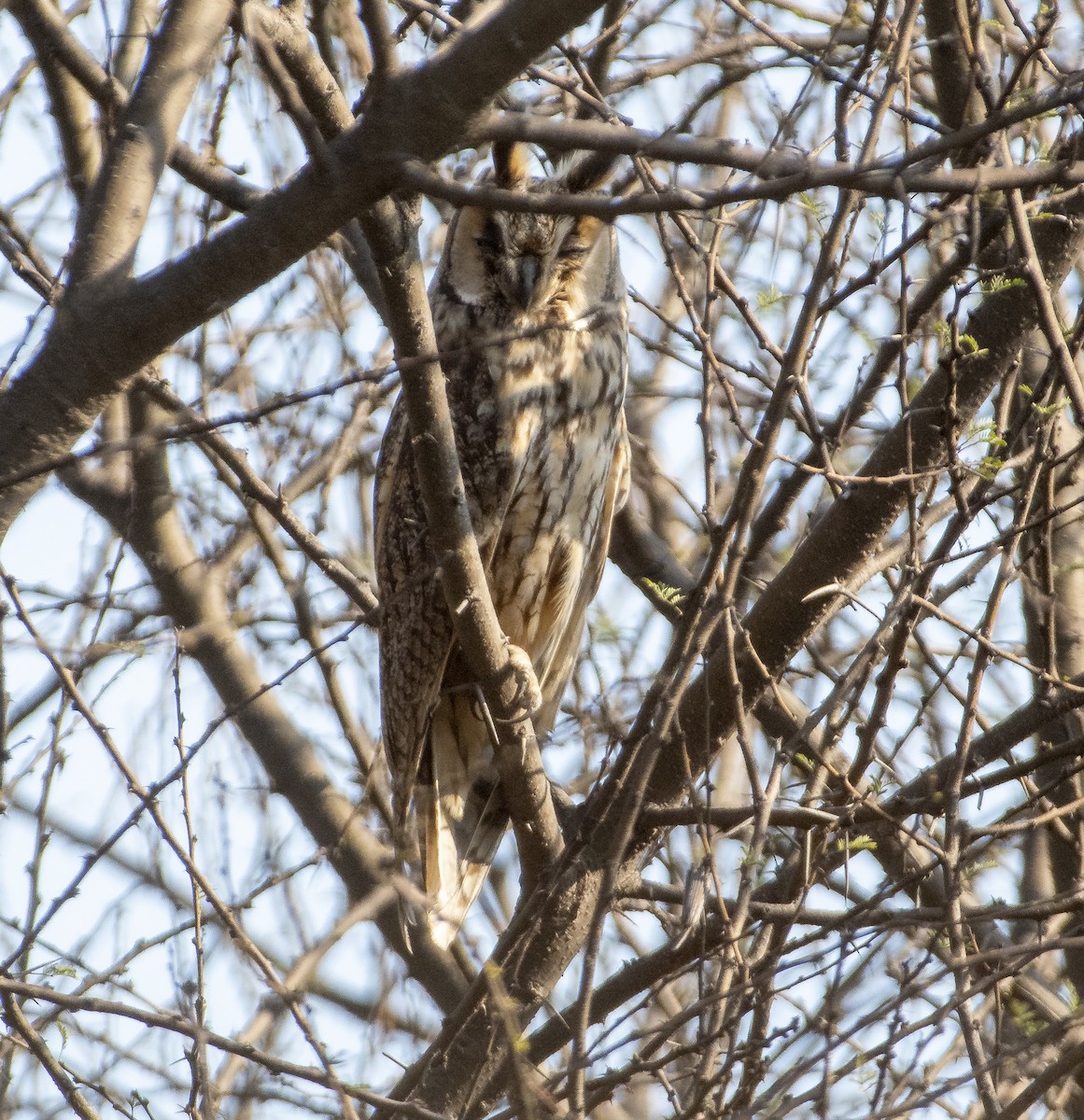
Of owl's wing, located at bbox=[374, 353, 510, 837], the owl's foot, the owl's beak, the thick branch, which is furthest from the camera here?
the owl's beak

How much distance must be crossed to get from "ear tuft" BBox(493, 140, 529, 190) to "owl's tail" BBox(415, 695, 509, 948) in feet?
4.49

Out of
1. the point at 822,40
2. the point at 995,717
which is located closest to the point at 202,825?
the point at 995,717

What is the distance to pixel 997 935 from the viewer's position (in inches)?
124

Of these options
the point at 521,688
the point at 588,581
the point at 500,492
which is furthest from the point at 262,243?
the point at 588,581

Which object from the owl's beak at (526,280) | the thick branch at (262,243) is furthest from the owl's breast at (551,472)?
the thick branch at (262,243)

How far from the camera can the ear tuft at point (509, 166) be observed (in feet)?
12.1

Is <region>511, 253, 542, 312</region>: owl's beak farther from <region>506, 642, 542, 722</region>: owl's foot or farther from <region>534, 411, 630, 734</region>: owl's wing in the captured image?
<region>506, 642, 542, 722</region>: owl's foot

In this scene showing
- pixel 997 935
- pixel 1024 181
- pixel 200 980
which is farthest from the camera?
pixel 997 935

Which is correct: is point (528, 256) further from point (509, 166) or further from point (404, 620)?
point (404, 620)

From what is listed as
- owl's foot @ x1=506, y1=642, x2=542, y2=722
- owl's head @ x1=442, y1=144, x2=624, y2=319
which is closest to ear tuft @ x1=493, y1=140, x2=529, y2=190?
owl's head @ x1=442, y1=144, x2=624, y2=319

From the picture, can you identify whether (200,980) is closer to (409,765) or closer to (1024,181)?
(409,765)

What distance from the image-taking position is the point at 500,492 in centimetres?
338

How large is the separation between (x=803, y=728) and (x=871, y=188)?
0.81m

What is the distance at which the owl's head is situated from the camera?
3553 millimetres
